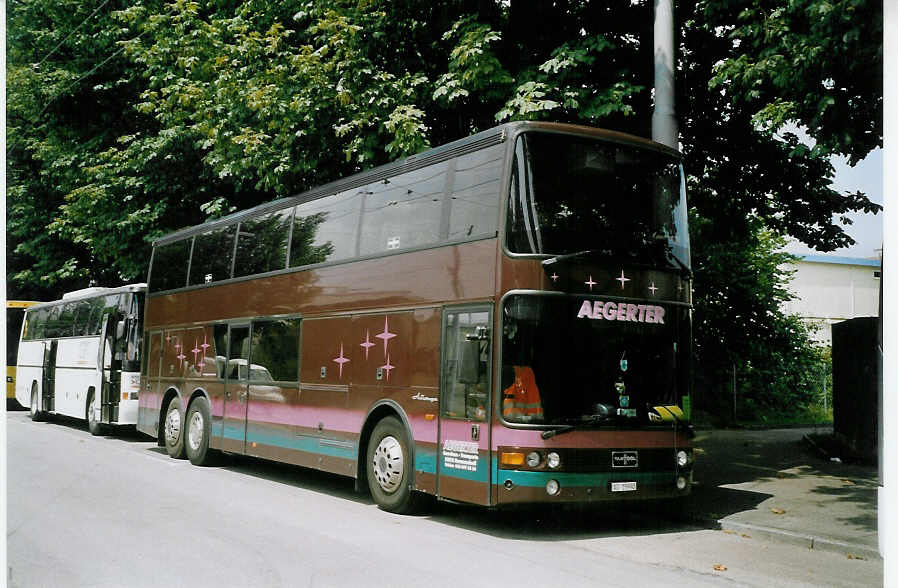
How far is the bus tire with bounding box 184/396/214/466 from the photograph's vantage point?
51.0 feet

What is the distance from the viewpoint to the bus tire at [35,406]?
2711 centimetres

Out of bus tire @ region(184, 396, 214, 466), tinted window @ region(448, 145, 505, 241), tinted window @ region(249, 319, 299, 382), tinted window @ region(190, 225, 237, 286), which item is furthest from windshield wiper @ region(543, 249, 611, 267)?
bus tire @ region(184, 396, 214, 466)

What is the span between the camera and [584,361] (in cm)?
940

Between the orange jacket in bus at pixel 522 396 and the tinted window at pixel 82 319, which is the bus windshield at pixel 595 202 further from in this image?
the tinted window at pixel 82 319

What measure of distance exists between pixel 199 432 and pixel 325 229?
5108mm

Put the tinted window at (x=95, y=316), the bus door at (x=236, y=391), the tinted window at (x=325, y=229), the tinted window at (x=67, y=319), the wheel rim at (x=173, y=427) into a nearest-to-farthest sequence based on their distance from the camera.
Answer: the tinted window at (x=325, y=229) → the bus door at (x=236, y=391) → the wheel rim at (x=173, y=427) → the tinted window at (x=95, y=316) → the tinted window at (x=67, y=319)

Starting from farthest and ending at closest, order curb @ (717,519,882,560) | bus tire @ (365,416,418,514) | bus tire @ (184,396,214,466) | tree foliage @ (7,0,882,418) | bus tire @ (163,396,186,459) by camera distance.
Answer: bus tire @ (163,396,186,459) < bus tire @ (184,396,214,466) < bus tire @ (365,416,418,514) < tree foliage @ (7,0,882,418) < curb @ (717,519,882,560)

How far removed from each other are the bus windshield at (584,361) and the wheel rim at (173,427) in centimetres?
942

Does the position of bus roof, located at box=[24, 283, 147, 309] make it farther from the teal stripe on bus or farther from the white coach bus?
the teal stripe on bus

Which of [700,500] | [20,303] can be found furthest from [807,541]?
[20,303]

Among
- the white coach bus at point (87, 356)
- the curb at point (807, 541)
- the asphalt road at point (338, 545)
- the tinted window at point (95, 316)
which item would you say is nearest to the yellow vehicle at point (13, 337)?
the white coach bus at point (87, 356)

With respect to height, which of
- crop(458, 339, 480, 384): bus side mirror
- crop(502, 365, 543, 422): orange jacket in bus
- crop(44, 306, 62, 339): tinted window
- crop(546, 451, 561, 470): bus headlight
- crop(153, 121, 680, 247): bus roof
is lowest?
crop(546, 451, 561, 470): bus headlight

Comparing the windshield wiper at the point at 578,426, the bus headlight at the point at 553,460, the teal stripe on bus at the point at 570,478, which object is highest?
the windshield wiper at the point at 578,426

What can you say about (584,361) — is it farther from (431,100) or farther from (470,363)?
(431,100)
